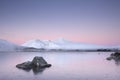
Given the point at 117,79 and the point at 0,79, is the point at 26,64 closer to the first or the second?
the point at 0,79

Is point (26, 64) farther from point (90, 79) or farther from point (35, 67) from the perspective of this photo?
point (90, 79)

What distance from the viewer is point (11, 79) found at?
103 ft

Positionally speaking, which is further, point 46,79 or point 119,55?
point 119,55

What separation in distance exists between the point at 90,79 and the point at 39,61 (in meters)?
21.0

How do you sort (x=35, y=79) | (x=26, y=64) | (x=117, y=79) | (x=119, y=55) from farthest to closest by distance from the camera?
(x=119, y=55) < (x=26, y=64) < (x=35, y=79) < (x=117, y=79)

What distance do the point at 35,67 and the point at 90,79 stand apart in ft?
67.4

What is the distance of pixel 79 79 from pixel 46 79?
203 inches

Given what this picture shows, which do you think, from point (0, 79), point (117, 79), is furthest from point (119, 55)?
point (0, 79)

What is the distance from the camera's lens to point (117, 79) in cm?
3052

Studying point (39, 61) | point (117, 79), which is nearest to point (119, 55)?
point (39, 61)

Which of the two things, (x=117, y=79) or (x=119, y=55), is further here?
(x=119, y=55)

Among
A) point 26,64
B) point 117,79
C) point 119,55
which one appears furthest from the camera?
point 119,55

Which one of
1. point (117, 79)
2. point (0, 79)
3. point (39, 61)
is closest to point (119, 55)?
point (39, 61)

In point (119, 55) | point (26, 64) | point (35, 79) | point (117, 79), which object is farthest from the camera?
point (119, 55)
